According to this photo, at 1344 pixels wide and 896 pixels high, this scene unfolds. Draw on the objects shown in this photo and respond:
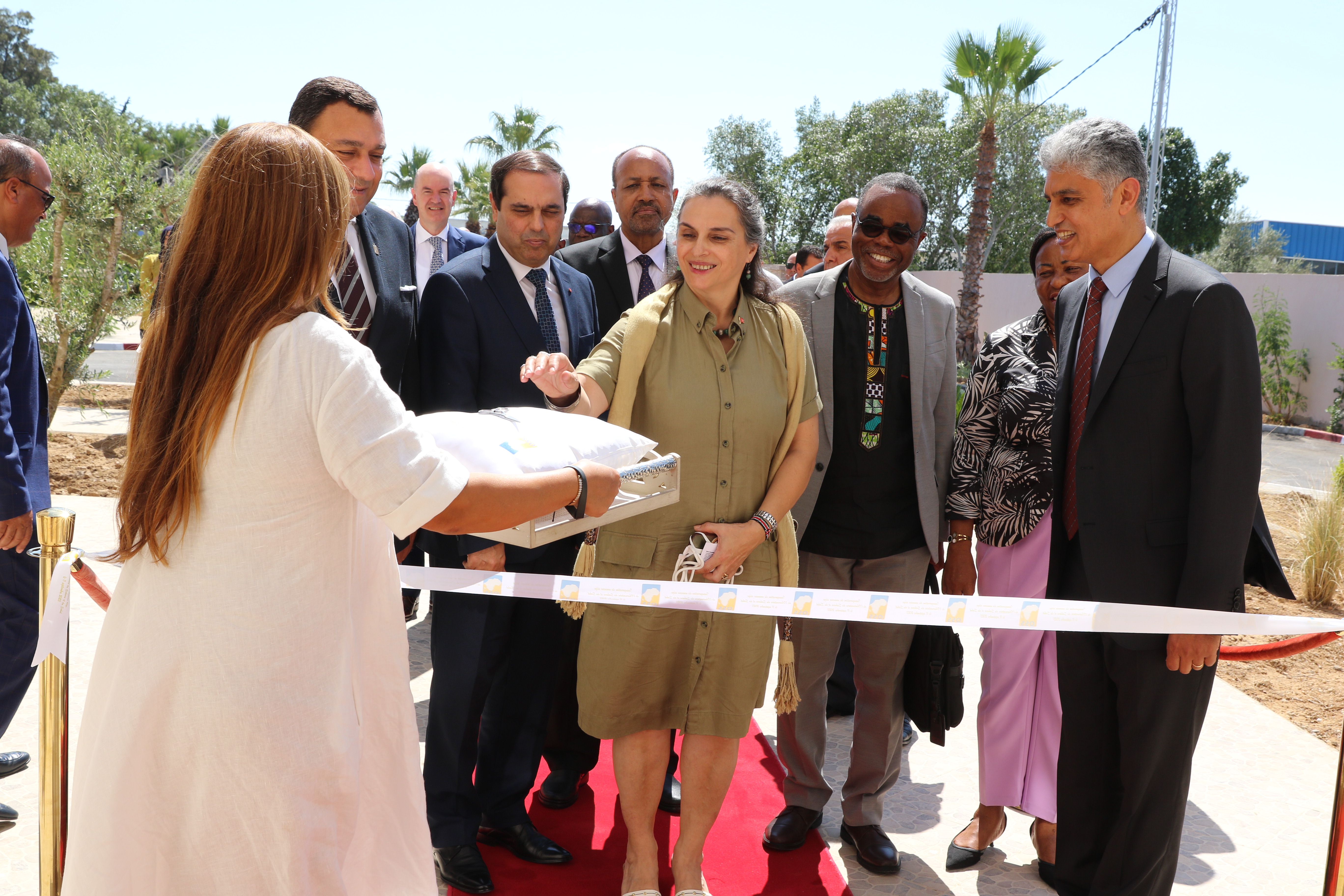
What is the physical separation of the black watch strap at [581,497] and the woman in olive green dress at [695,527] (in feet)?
2.64

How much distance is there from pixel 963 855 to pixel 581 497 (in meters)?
2.30

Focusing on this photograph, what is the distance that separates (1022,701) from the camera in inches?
137

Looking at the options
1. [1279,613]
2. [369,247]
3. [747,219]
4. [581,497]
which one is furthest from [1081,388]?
[1279,613]

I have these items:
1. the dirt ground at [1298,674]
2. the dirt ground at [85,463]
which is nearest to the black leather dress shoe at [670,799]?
the dirt ground at [1298,674]

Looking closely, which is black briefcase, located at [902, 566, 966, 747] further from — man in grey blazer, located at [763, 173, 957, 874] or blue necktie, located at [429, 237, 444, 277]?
blue necktie, located at [429, 237, 444, 277]

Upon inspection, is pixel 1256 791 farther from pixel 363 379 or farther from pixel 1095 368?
pixel 363 379

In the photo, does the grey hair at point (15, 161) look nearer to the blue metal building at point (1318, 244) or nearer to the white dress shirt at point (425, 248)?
the white dress shirt at point (425, 248)

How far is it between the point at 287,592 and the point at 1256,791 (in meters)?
4.06

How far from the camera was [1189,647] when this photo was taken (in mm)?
2523

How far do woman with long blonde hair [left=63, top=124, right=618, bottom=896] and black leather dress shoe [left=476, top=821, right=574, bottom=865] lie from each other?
1579mm

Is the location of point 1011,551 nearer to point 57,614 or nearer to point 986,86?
point 57,614

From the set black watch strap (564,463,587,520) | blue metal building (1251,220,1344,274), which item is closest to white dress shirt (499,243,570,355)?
black watch strap (564,463,587,520)

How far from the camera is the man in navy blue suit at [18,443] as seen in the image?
10.8ft

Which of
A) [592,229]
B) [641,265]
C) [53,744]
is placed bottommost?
[53,744]
